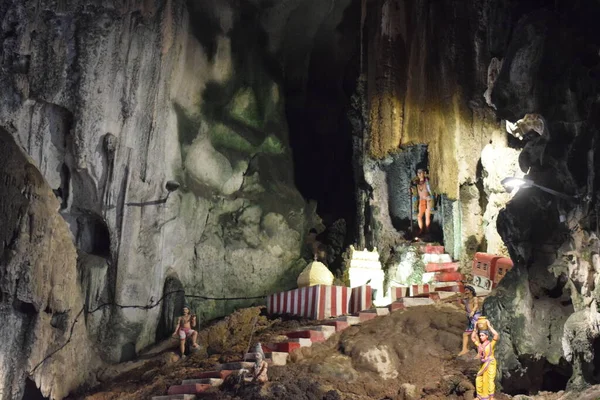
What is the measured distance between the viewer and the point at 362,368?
13.1 m

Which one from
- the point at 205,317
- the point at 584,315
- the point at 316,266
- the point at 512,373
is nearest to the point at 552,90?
the point at 584,315

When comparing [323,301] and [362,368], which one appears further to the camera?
[323,301]

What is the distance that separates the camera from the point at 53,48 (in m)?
17.9

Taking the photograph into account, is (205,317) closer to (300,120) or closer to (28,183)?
(28,183)

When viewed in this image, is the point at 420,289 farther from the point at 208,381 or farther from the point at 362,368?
the point at 208,381

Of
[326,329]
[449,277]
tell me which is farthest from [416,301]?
[449,277]

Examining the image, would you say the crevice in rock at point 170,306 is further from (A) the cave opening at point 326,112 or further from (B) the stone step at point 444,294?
(B) the stone step at point 444,294

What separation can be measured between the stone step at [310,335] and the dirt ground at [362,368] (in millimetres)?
214

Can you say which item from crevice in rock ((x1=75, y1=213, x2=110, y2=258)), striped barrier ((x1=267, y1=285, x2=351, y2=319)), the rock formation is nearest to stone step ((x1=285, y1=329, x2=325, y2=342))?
striped barrier ((x1=267, y1=285, x2=351, y2=319))

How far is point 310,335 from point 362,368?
1789mm

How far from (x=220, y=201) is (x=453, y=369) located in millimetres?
11131

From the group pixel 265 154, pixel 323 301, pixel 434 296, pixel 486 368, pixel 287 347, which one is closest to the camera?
pixel 486 368

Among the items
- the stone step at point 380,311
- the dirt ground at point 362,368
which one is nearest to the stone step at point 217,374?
the dirt ground at point 362,368

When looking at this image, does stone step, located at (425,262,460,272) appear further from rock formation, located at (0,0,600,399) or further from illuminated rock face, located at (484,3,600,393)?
illuminated rock face, located at (484,3,600,393)
